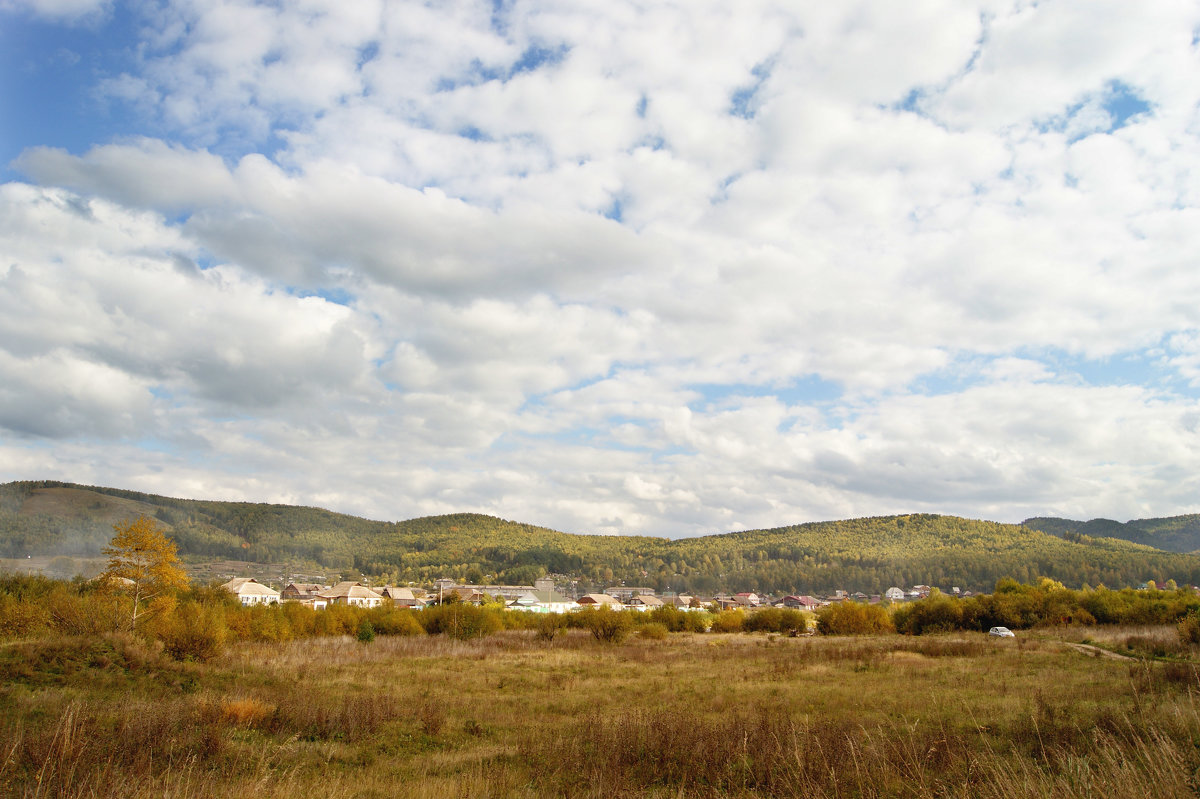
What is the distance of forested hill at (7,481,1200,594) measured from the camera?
12376 centimetres

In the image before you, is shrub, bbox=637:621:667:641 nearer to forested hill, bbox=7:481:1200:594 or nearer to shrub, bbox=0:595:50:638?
shrub, bbox=0:595:50:638

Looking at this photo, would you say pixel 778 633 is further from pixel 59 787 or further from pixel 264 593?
pixel 264 593

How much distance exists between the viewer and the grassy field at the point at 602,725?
7.31 m

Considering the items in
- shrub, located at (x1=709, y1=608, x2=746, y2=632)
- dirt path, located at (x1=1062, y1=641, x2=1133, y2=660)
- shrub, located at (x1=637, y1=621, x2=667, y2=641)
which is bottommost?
shrub, located at (x1=709, y1=608, x2=746, y2=632)

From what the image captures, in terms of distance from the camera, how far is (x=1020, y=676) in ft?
69.8

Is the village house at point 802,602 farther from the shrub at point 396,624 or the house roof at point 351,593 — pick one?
the shrub at point 396,624

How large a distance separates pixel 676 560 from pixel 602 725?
7626 inches

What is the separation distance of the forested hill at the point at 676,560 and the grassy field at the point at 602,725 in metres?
117

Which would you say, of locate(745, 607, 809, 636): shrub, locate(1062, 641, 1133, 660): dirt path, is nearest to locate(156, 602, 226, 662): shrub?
locate(1062, 641, 1133, 660): dirt path

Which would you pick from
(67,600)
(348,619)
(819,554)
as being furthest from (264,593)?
(819,554)

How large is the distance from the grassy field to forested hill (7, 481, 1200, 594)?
117164 mm

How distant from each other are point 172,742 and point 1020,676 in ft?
80.8

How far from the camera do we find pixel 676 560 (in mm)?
199375

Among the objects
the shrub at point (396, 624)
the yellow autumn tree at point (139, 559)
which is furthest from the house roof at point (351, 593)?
the yellow autumn tree at point (139, 559)
